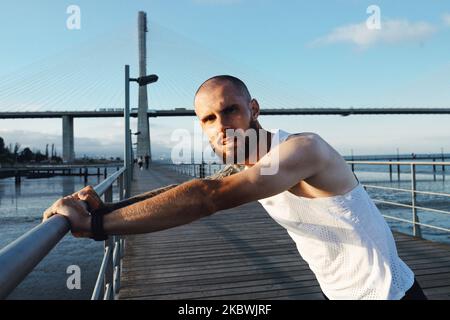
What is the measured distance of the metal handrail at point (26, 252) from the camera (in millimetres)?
623

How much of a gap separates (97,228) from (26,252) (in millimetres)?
257

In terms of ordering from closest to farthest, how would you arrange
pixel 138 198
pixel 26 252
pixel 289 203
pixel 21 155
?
1. pixel 26 252
2. pixel 289 203
3. pixel 138 198
4. pixel 21 155

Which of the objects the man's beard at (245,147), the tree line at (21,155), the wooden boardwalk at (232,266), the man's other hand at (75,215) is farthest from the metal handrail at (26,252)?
the tree line at (21,155)

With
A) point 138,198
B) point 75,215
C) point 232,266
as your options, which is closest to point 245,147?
point 138,198

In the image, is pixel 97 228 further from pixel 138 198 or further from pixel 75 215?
pixel 138 198

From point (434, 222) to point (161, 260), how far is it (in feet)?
30.4

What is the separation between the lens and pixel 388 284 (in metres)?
1.06

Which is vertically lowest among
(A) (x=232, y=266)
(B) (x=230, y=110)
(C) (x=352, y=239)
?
(A) (x=232, y=266)

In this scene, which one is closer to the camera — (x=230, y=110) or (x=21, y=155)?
(x=230, y=110)

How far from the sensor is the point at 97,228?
967 millimetres

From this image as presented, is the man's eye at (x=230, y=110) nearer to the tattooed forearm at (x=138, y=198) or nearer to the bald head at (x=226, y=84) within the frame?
the bald head at (x=226, y=84)

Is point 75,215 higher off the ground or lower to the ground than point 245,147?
lower

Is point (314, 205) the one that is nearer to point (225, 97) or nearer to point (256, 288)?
point (225, 97)

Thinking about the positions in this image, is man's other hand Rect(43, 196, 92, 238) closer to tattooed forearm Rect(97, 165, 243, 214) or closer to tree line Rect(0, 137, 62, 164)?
tattooed forearm Rect(97, 165, 243, 214)
